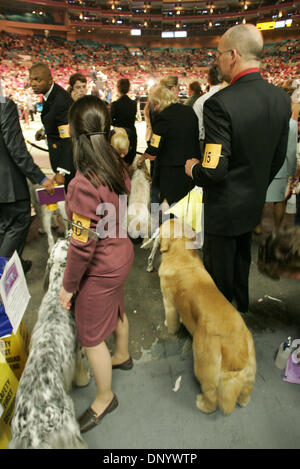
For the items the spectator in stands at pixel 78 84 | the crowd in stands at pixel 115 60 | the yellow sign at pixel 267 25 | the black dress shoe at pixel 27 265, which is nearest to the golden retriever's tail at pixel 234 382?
the black dress shoe at pixel 27 265

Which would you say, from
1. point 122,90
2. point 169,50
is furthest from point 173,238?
point 169,50

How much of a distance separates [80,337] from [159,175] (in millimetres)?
1958

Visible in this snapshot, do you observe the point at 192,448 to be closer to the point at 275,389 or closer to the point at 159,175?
the point at 275,389

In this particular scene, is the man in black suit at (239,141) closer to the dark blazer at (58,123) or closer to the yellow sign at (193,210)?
the yellow sign at (193,210)

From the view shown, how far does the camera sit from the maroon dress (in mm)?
1183

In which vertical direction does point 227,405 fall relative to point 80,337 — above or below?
below

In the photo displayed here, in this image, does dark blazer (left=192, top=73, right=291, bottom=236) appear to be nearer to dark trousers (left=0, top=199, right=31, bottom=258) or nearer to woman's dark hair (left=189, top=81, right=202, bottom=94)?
dark trousers (left=0, top=199, right=31, bottom=258)

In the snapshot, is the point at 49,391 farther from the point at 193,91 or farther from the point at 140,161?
the point at 193,91

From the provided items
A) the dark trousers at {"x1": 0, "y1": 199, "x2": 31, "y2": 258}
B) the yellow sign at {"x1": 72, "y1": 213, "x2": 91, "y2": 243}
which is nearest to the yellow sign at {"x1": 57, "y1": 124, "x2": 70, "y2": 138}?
the dark trousers at {"x1": 0, "y1": 199, "x2": 31, "y2": 258}

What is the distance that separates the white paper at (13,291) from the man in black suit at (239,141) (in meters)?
1.18

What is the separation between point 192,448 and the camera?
4.98 ft

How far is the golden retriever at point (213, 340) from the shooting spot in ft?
4.70
